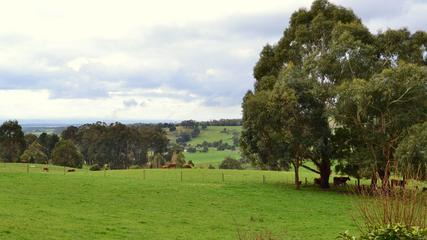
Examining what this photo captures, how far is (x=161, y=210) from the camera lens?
32188 millimetres

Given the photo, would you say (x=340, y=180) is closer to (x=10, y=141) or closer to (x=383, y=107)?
(x=383, y=107)

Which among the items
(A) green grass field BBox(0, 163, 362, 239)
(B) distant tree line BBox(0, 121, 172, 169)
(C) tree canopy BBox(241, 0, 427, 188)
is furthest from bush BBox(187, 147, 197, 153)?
(C) tree canopy BBox(241, 0, 427, 188)

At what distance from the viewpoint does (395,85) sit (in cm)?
4044

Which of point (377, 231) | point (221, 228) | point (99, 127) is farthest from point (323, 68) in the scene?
point (99, 127)

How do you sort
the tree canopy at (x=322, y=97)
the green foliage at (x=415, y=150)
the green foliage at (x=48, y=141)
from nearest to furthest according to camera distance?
the green foliage at (x=415, y=150) < the tree canopy at (x=322, y=97) < the green foliage at (x=48, y=141)

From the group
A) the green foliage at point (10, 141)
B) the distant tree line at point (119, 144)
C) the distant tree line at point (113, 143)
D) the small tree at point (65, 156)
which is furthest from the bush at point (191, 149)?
the small tree at point (65, 156)

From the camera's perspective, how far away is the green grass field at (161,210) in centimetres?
2352

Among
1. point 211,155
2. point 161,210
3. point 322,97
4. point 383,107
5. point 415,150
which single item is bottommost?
point 161,210

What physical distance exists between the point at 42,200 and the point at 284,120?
21223 millimetres

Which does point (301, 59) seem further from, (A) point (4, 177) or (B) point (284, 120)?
(A) point (4, 177)

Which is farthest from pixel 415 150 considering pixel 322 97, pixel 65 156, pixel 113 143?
pixel 113 143

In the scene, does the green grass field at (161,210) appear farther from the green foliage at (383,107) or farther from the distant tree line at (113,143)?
the distant tree line at (113,143)

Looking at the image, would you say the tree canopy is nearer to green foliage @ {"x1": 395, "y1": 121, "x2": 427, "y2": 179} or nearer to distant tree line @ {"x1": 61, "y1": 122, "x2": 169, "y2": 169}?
green foliage @ {"x1": 395, "y1": 121, "x2": 427, "y2": 179}

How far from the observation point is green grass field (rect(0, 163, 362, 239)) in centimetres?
2352
